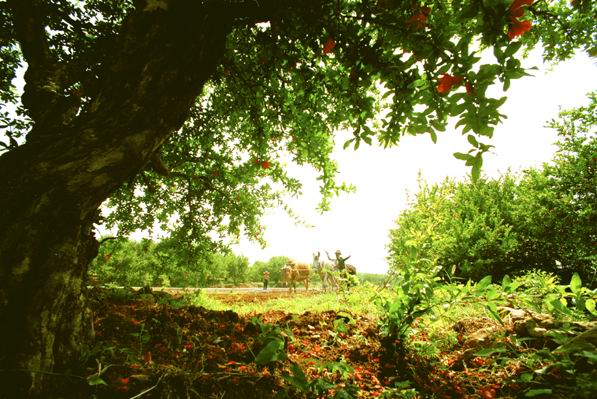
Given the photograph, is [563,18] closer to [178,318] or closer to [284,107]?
[284,107]

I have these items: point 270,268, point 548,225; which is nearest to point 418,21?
point 548,225

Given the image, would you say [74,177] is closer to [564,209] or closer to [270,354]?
[270,354]

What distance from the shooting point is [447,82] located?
164cm

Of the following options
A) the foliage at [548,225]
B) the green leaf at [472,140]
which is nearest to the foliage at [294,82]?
the green leaf at [472,140]

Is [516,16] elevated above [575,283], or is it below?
above

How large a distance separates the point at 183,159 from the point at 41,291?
349 cm

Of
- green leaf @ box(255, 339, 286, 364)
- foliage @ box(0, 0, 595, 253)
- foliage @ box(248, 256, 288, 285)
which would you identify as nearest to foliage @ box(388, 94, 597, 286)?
foliage @ box(0, 0, 595, 253)

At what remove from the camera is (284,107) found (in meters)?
3.86

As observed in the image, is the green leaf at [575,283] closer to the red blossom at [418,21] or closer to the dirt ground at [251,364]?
the dirt ground at [251,364]

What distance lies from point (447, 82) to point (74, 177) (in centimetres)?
213

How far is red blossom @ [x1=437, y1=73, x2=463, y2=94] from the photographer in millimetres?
1588

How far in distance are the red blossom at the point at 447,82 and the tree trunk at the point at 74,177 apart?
1514mm

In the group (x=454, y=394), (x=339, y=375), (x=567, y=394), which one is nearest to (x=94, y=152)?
(x=339, y=375)

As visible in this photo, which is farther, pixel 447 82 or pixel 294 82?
pixel 294 82
